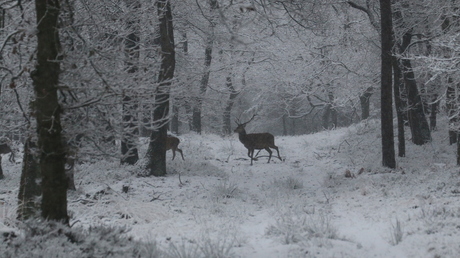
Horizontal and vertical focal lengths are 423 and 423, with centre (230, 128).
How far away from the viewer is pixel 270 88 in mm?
A: 29562

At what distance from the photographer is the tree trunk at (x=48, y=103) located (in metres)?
4.60

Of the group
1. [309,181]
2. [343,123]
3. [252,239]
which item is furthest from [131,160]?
[343,123]

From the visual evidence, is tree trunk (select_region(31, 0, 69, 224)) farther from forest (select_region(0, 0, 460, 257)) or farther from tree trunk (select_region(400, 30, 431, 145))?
tree trunk (select_region(400, 30, 431, 145))

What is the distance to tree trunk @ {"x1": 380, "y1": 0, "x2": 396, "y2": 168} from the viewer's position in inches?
466

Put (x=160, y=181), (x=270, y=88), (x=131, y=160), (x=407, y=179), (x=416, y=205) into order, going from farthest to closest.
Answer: (x=270, y=88), (x=131, y=160), (x=160, y=181), (x=407, y=179), (x=416, y=205)

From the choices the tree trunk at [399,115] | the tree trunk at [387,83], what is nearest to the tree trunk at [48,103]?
the tree trunk at [387,83]

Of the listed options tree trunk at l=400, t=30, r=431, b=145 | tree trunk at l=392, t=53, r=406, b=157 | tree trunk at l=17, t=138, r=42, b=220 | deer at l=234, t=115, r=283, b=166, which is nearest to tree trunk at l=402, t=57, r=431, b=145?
tree trunk at l=400, t=30, r=431, b=145

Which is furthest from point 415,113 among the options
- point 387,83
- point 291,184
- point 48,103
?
point 48,103

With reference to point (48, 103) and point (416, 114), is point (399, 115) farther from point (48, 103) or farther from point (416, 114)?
point (48, 103)

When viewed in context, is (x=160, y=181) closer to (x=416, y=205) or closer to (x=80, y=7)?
(x=80, y=7)

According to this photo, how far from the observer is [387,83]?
1187 cm

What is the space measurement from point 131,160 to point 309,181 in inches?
217

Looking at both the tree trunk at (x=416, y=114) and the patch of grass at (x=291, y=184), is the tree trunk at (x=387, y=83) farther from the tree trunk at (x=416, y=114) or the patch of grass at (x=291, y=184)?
the tree trunk at (x=416, y=114)

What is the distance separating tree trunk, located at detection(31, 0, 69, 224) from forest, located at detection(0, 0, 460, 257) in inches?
0.5
